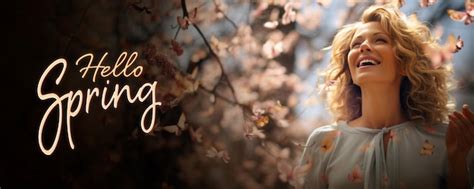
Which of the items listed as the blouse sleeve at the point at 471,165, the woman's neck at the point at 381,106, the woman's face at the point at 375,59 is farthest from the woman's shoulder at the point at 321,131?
the blouse sleeve at the point at 471,165

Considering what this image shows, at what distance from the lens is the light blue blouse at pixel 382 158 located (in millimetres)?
2008

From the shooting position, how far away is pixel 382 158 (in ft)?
6.69

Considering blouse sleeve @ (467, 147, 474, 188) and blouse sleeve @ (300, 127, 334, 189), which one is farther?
blouse sleeve @ (300, 127, 334, 189)

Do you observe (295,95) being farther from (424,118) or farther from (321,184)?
(424,118)

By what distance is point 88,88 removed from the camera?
7.98ft

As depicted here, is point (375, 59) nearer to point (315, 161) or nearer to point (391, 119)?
point (391, 119)

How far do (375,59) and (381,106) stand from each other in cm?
20

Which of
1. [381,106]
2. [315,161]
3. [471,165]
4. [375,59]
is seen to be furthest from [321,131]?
[471,165]

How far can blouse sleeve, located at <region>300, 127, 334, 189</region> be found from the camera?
7.06 ft

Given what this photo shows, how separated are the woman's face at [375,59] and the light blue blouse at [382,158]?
203mm

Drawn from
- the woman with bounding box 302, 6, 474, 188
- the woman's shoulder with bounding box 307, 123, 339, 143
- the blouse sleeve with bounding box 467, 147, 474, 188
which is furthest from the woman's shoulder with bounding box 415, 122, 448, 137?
the woman's shoulder with bounding box 307, 123, 339, 143

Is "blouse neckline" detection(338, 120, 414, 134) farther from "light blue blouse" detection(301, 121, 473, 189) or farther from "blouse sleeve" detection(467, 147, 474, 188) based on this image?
"blouse sleeve" detection(467, 147, 474, 188)

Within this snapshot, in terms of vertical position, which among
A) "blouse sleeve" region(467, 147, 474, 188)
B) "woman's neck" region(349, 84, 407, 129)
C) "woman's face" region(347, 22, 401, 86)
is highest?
"woman's face" region(347, 22, 401, 86)

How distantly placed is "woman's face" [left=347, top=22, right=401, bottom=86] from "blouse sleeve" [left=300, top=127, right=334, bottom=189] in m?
0.30
